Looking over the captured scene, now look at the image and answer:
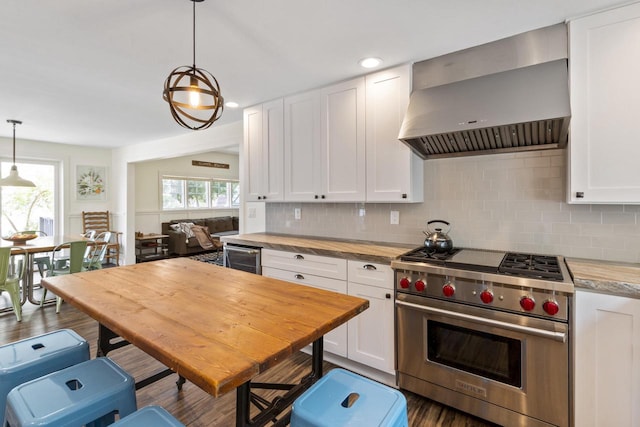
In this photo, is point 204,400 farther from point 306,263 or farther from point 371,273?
point 371,273

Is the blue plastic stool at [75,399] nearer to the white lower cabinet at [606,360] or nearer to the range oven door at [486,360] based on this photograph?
the range oven door at [486,360]

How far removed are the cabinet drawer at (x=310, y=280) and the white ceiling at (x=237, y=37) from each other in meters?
1.71

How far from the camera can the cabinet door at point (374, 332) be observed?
7.17 feet

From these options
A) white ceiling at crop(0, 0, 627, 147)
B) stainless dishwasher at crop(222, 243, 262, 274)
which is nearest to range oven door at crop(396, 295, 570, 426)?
stainless dishwasher at crop(222, 243, 262, 274)

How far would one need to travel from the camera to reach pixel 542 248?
217cm

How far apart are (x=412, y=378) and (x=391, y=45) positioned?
2278 mm

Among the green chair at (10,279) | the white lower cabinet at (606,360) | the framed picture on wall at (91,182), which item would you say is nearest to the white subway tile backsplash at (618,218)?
the white lower cabinet at (606,360)

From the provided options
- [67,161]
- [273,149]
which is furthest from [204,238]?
[273,149]

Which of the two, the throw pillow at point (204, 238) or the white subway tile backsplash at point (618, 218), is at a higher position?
the white subway tile backsplash at point (618, 218)

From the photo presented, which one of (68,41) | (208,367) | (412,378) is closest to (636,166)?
(412,378)

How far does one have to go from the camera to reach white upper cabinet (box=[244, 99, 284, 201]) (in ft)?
10.6

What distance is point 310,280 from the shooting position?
8.55 feet

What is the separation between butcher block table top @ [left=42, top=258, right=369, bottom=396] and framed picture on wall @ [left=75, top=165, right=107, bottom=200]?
219 inches

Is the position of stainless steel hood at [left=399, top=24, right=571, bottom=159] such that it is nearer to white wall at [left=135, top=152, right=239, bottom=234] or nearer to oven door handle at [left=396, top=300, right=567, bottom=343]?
oven door handle at [left=396, top=300, right=567, bottom=343]
